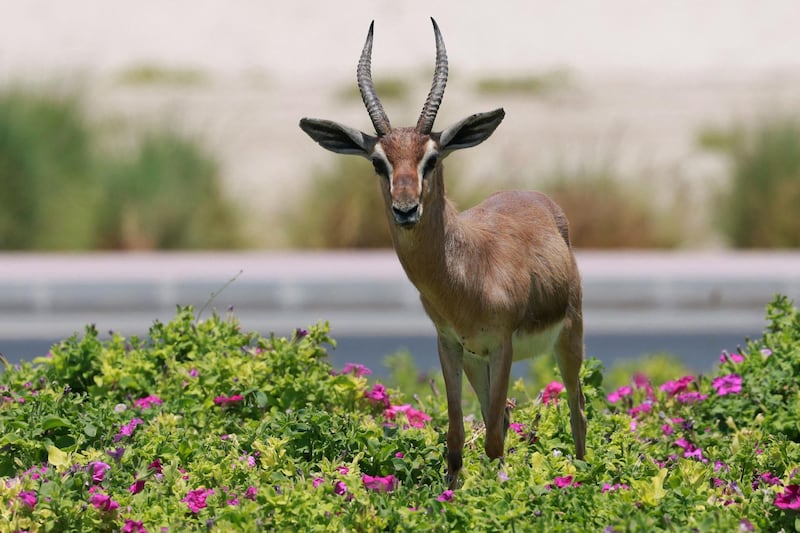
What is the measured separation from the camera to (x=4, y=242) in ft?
47.1

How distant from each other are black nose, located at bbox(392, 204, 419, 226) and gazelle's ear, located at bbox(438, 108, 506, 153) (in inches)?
18.9

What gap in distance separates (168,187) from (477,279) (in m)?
10.2

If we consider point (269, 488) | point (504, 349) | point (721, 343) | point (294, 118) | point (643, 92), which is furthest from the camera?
point (643, 92)

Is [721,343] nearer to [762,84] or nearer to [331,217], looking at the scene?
[331,217]

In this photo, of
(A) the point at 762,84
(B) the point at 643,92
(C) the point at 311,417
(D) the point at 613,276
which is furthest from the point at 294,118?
(C) the point at 311,417

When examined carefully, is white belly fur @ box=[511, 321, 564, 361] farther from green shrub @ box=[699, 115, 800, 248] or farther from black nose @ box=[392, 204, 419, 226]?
→ green shrub @ box=[699, 115, 800, 248]

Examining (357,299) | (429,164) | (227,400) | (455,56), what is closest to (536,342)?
(429,164)

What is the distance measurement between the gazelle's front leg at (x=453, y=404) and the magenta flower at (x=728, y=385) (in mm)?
1557

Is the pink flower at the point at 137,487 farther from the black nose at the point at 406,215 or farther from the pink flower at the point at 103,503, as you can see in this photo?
the black nose at the point at 406,215

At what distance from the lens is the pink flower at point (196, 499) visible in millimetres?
4504

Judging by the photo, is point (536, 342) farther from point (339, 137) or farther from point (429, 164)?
point (339, 137)

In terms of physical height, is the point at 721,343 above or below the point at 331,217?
below

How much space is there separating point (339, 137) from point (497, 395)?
115 cm

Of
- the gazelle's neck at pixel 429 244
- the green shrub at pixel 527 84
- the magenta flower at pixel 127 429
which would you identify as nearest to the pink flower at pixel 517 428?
the gazelle's neck at pixel 429 244
